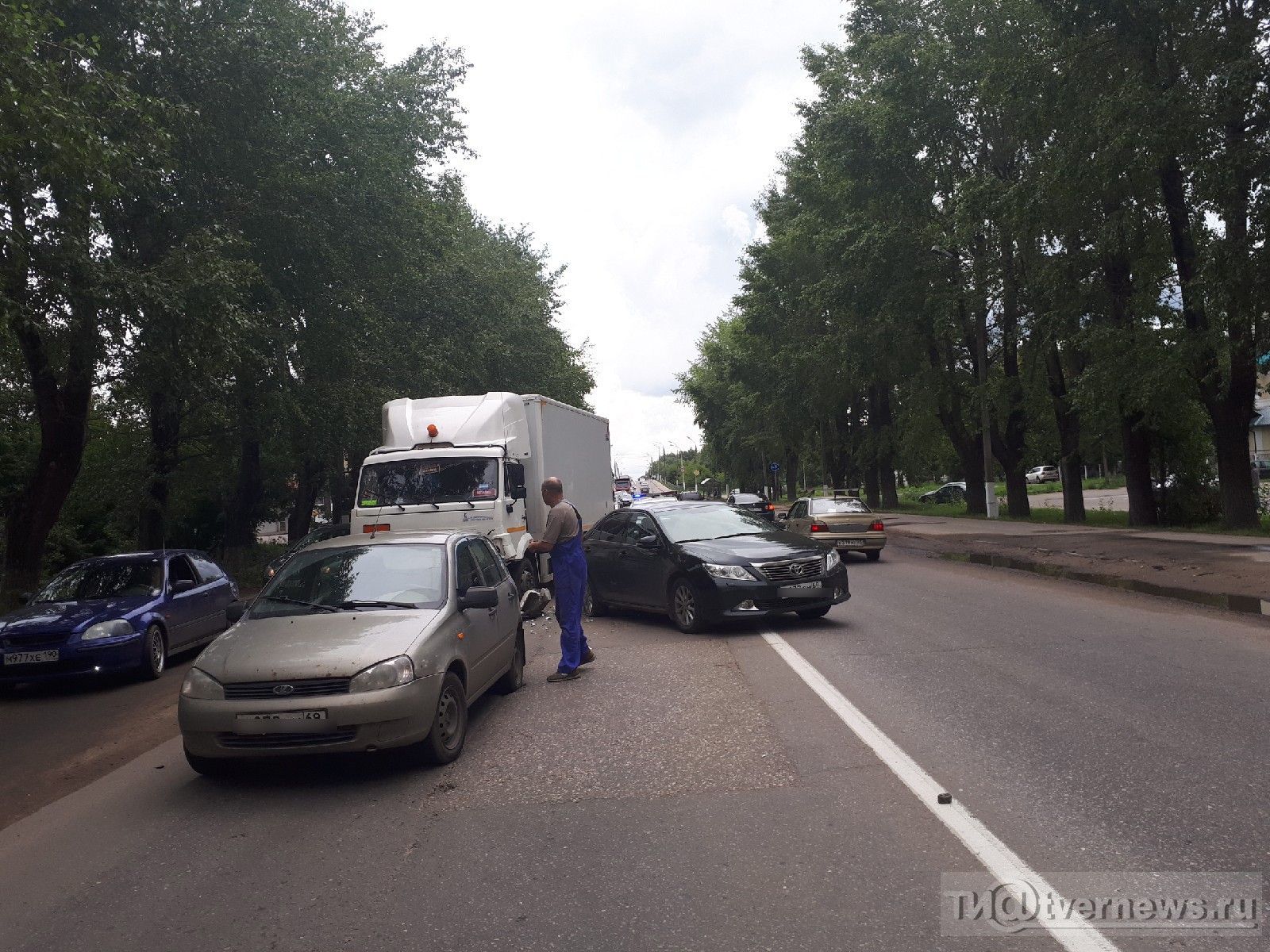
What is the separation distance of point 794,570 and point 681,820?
6.50 m

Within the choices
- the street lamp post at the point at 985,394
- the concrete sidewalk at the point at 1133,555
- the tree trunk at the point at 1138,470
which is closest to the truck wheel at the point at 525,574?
the concrete sidewalk at the point at 1133,555

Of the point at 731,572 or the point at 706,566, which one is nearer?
the point at 731,572

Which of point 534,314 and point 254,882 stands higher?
point 534,314

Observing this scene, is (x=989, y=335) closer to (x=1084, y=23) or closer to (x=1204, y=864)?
(x=1084, y=23)

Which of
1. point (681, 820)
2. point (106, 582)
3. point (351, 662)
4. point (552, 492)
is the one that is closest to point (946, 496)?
point (552, 492)

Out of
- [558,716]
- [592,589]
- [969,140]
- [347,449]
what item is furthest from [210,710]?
[969,140]

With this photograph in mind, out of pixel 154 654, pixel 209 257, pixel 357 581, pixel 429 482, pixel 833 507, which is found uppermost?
pixel 209 257

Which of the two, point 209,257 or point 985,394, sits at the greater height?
point 209,257

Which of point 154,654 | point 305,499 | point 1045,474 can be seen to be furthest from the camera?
point 1045,474

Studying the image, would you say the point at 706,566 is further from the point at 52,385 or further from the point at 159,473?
the point at 159,473

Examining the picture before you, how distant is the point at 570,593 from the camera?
9.22 m

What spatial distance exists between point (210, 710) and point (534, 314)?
96.7ft

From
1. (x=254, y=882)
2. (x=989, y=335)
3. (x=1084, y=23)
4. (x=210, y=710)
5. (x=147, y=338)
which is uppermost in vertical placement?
(x=1084, y=23)

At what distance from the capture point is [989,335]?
109ft
